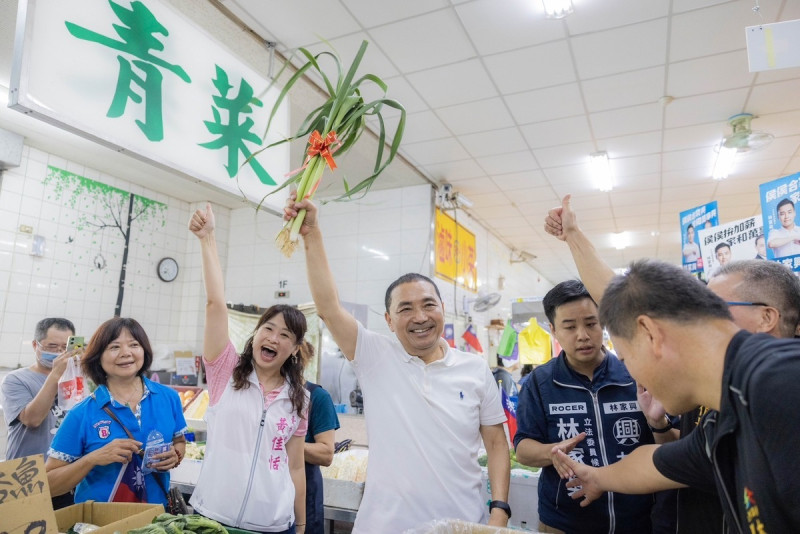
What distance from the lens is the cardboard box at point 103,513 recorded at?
1429 mm

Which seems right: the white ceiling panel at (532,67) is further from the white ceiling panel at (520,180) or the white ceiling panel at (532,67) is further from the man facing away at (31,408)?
the man facing away at (31,408)

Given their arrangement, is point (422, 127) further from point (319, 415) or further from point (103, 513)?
point (103, 513)

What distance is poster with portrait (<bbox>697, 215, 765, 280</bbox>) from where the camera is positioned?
3.65 metres

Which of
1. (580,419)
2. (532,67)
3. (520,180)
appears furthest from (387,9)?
(520,180)

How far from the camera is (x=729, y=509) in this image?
38.7 inches

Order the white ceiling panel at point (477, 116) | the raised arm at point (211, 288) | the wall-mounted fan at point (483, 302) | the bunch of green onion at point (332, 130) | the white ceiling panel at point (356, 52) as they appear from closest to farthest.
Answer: the bunch of green onion at point (332, 130) < the raised arm at point (211, 288) < the white ceiling panel at point (356, 52) < the white ceiling panel at point (477, 116) < the wall-mounted fan at point (483, 302)

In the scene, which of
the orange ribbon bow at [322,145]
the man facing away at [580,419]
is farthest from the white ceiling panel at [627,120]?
the orange ribbon bow at [322,145]

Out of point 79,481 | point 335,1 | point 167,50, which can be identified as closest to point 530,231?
point 335,1

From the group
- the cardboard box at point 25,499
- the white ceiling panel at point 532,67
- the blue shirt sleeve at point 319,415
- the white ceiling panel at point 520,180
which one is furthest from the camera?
the white ceiling panel at point 520,180

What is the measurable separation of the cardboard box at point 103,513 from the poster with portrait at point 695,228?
477 cm

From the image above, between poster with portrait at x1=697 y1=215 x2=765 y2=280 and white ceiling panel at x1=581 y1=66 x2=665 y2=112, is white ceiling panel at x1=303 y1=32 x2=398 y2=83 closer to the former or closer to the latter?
white ceiling panel at x1=581 y1=66 x2=665 y2=112

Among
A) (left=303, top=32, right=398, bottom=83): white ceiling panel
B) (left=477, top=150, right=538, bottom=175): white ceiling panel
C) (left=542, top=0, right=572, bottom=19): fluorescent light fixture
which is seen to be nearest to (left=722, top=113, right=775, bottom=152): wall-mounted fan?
(left=477, top=150, right=538, bottom=175): white ceiling panel

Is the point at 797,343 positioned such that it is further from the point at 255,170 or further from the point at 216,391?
the point at 255,170

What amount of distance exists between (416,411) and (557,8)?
296cm
